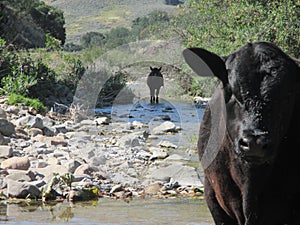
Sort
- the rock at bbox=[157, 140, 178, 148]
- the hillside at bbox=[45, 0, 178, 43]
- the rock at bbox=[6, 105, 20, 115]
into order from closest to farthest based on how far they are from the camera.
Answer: the rock at bbox=[157, 140, 178, 148], the rock at bbox=[6, 105, 20, 115], the hillside at bbox=[45, 0, 178, 43]

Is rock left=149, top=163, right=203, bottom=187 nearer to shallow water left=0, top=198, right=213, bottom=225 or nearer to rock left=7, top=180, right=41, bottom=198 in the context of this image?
shallow water left=0, top=198, right=213, bottom=225

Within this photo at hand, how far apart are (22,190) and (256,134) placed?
8.15m

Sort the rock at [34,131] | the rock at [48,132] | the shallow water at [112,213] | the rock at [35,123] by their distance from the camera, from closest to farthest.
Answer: the shallow water at [112,213] < the rock at [34,131] < the rock at [35,123] < the rock at [48,132]

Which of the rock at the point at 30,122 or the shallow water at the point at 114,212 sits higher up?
the shallow water at the point at 114,212

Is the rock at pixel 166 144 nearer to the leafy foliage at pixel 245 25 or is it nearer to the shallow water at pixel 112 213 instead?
the leafy foliage at pixel 245 25

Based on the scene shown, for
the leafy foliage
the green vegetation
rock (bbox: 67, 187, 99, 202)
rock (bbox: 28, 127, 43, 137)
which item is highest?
the leafy foliage

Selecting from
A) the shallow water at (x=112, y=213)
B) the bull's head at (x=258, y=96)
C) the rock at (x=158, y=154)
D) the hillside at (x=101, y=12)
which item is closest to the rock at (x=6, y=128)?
the rock at (x=158, y=154)

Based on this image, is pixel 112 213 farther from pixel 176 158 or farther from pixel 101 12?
pixel 101 12

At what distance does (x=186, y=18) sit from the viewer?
27094 millimetres

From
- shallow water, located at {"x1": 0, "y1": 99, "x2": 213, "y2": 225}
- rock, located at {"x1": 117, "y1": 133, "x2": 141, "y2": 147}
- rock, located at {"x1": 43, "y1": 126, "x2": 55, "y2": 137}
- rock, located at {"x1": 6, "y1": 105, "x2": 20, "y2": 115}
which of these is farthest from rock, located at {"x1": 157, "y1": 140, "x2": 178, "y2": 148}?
shallow water, located at {"x1": 0, "y1": 99, "x2": 213, "y2": 225}

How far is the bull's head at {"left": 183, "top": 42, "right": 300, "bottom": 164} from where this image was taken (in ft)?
15.3

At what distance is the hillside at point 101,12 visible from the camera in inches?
4843

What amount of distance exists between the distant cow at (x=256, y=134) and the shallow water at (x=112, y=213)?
494 centimetres

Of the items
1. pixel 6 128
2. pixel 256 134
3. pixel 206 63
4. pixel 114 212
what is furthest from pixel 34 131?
pixel 256 134
